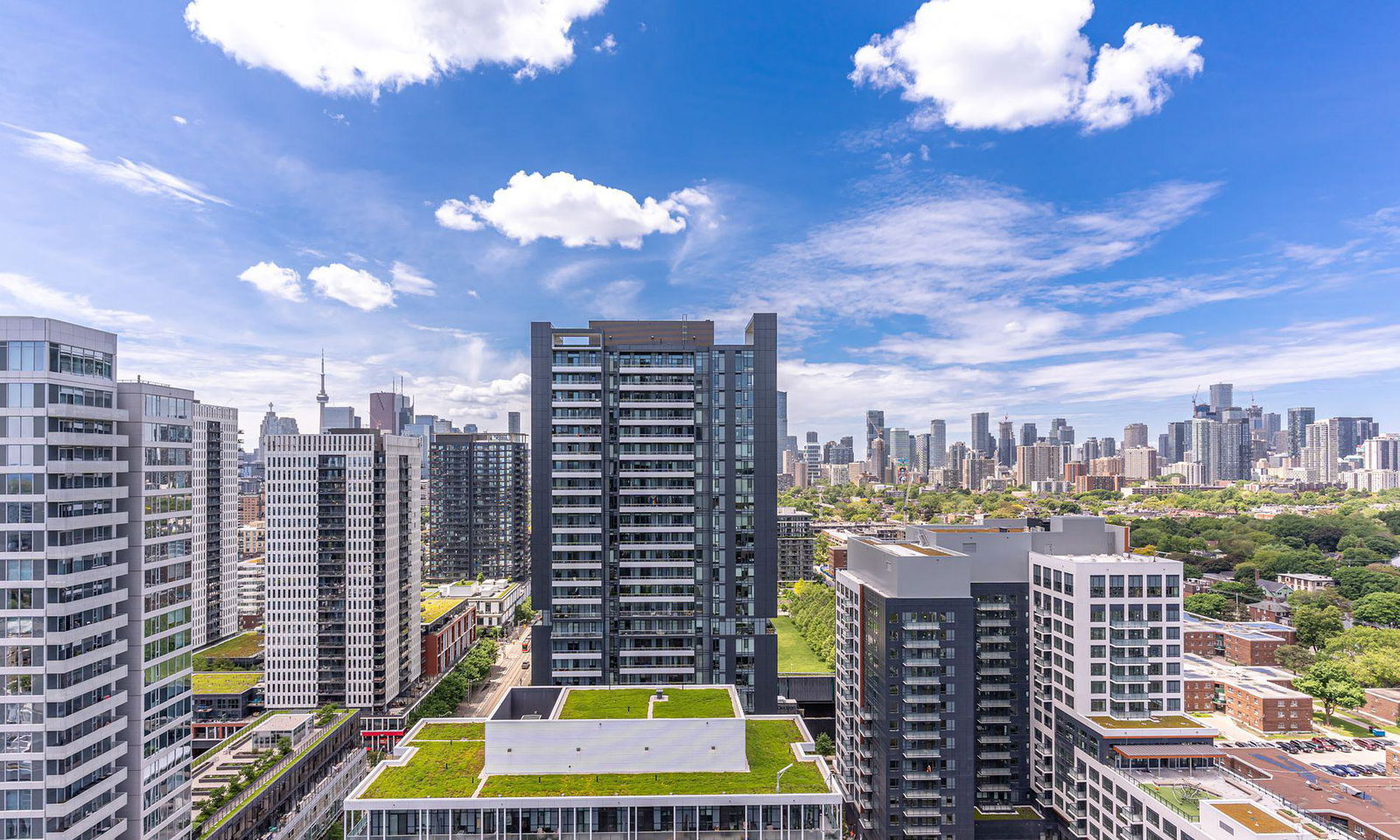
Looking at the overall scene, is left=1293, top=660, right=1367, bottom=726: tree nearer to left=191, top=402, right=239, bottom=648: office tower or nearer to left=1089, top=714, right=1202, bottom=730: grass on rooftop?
left=1089, top=714, right=1202, bottom=730: grass on rooftop

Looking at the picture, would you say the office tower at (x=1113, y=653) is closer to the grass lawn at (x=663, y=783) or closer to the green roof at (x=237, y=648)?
the grass lawn at (x=663, y=783)

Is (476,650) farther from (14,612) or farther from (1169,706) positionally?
(1169,706)

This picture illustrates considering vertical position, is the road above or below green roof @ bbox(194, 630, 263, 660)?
below

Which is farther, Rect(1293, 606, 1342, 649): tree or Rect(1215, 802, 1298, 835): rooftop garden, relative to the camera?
Rect(1293, 606, 1342, 649): tree

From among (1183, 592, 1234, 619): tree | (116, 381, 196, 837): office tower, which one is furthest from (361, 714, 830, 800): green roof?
(1183, 592, 1234, 619): tree

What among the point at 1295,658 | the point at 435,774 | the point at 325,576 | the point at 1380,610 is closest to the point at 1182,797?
the point at 435,774

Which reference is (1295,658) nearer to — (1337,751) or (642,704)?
(1337,751)

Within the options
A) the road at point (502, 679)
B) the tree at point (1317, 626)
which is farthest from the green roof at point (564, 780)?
the tree at point (1317, 626)
